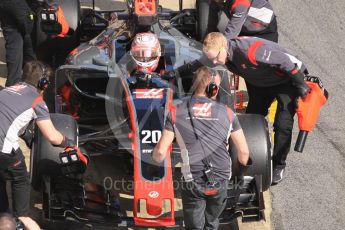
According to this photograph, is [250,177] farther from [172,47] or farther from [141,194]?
[172,47]

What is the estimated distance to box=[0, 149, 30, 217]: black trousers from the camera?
6.30 metres

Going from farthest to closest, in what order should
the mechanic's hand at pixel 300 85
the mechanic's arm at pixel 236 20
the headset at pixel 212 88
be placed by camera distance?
the mechanic's arm at pixel 236 20 → the mechanic's hand at pixel 300 85 → the headset at pixel 212 88

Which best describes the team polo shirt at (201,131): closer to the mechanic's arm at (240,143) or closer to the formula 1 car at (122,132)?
the mechanic's arm at (240,143)

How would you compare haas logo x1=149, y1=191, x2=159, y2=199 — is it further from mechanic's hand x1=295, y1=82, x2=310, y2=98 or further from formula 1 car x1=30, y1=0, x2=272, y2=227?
mechanic's hand x1=295, y1=82, x2=310, y2=98

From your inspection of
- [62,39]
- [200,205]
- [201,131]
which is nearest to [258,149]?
[200,205]

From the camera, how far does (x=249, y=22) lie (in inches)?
A: 327

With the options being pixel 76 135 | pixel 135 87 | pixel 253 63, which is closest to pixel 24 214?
pixel 76 135

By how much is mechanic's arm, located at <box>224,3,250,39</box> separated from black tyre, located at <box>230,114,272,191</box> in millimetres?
1200

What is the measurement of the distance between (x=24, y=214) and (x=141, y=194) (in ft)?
3.55

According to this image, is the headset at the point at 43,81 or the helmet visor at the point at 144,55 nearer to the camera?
the headset at the point at 43,81

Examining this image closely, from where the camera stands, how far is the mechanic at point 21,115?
242 inches

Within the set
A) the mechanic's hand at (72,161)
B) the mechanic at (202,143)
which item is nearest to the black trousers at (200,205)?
the mechanic at (202,143)

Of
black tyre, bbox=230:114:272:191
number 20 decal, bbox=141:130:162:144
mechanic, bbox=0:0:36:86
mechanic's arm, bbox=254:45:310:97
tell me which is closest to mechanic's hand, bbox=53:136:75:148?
number 20 decal, bbox=141:130:162:144

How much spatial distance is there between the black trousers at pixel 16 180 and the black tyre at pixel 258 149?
191 centimetres
